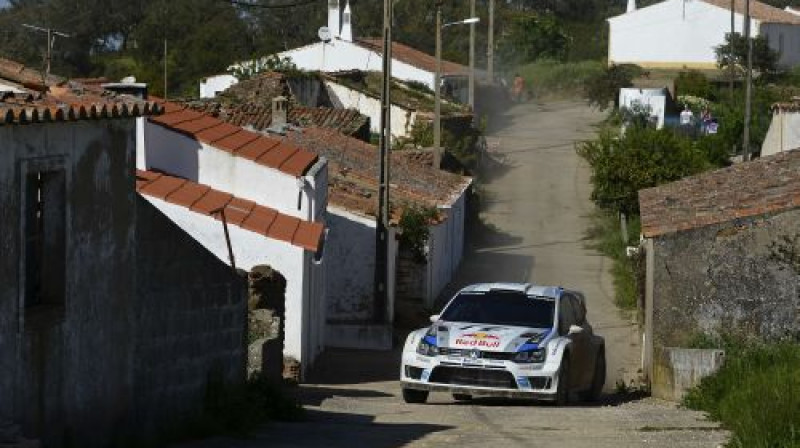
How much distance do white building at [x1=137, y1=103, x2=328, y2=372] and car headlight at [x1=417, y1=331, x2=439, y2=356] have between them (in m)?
3.16

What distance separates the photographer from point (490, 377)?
20812 millimetres

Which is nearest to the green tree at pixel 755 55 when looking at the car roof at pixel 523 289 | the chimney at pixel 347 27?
the chimney at pixel 347 27

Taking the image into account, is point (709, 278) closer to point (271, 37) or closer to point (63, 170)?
point (63, 170)

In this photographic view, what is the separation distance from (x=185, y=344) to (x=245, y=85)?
35365 millimetres

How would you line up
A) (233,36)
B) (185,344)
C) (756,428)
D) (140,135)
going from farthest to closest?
(233,36) → (140,135) → (185,344) → (756,428)

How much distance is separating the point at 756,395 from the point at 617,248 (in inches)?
1207

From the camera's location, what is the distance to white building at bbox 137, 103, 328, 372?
A: 76.7 ft

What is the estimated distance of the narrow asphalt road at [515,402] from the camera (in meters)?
16.1

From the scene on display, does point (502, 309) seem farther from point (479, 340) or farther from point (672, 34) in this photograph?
point (672, 34)

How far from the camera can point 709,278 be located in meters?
23.2

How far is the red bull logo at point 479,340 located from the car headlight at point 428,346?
317 mm

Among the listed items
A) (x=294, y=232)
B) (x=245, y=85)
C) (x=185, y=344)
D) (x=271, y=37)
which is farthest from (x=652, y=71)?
(x=185, y=344)

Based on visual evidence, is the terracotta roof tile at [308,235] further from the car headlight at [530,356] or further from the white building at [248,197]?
the car headlight at [530,356]

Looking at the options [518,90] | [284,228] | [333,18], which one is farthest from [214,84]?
[284,228]
